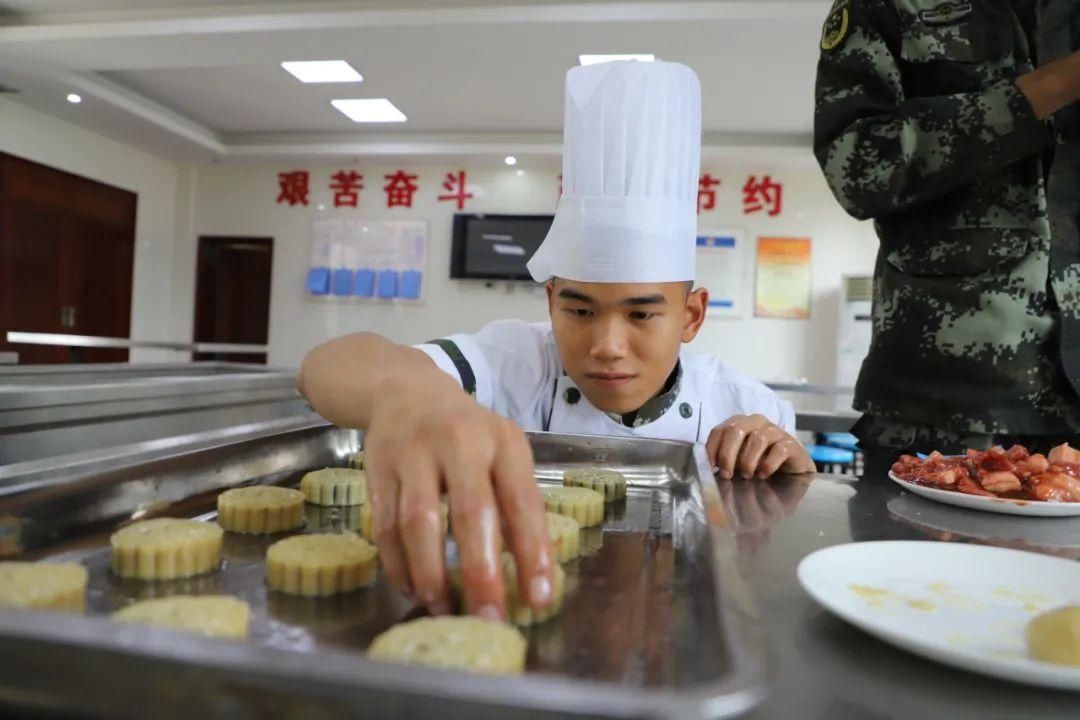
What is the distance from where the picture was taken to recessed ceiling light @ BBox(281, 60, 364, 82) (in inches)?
190

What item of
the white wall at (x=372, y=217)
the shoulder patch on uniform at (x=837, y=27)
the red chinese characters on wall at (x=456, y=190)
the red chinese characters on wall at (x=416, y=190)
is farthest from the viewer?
the red chinese characters on wall at (x=456, y=190)

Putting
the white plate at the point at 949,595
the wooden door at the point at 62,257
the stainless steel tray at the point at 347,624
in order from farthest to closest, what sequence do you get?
the wooden door at the point at 62,257, the white plate at the point at 949,595, the stainless steel tray at the point at 347,624

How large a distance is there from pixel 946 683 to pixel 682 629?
17 cm

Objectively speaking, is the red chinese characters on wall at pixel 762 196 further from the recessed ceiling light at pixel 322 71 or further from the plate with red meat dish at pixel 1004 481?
the plate with red meat dish at pixel 1004 481

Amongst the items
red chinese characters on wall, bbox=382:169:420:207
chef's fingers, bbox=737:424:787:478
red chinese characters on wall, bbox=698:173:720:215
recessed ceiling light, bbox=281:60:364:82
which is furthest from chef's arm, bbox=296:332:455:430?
red chinese characters on wall, bbox=382:169:420:207

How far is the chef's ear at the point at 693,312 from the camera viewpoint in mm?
1294

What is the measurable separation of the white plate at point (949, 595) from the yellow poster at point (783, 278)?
6.08m

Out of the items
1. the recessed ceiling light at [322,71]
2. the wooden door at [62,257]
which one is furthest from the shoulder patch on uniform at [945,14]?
the wooden door at [62,257]

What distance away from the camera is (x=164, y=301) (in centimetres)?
745

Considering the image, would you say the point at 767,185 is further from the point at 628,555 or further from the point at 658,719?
the point at 658,719

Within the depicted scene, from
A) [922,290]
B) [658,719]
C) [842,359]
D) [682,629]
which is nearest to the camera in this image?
[658,719]

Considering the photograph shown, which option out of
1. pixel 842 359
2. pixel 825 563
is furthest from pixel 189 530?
pixel 842 359

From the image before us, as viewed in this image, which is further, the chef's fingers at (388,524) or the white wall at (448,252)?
the white wall at (448,252)

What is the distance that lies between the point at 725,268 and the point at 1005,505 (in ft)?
19.1
